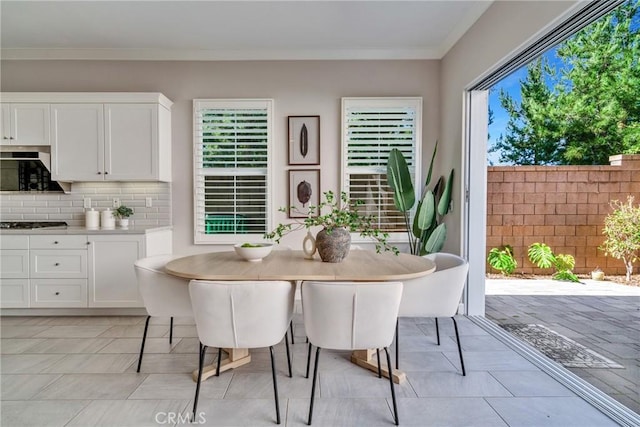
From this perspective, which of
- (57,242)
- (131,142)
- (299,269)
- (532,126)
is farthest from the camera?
A: (532,126)

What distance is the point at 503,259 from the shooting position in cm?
466

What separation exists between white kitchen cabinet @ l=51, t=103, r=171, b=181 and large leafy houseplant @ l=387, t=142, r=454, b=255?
2498 millimetres

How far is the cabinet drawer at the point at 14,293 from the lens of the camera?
10.8 feet

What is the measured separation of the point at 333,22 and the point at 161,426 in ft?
11.1

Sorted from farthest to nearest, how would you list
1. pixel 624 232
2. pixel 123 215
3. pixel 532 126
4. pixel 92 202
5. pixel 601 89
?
pixel 532 126 → pixel 92 202 → pixel 123 215 → pixel 624 232 → pixel 601 89

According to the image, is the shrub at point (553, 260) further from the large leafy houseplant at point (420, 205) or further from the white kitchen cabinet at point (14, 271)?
the white kitchen cabinet at point (14, 271)

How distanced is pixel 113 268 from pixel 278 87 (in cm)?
257

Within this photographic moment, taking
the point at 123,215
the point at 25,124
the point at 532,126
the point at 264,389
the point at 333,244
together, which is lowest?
the point at 264,389

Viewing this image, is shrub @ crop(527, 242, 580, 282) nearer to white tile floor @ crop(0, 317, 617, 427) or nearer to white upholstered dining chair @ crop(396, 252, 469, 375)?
white tile floor @ crop(0, 317, 617, 427)

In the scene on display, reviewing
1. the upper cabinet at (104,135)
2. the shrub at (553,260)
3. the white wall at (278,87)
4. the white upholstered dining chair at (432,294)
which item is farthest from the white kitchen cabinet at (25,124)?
the shrub at (553,260)

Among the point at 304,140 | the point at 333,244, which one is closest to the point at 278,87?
the point at 304,140

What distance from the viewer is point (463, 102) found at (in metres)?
3.34

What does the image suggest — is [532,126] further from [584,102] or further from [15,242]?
[15,242]

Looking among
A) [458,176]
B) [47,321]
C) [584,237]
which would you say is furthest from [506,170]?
[47,321]
